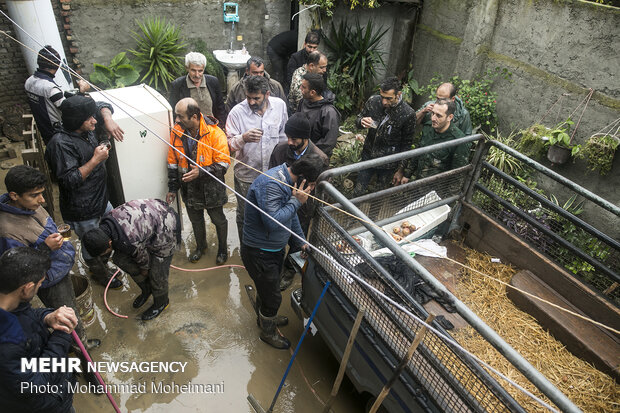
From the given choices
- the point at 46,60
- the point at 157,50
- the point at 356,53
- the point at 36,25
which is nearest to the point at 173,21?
the point at 157,50

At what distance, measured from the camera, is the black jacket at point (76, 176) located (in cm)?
369

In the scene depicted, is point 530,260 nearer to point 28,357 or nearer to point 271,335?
point 271,335

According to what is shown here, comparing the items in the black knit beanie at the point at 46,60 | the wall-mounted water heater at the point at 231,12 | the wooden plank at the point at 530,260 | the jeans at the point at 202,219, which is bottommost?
the jeans at the point at 202,219

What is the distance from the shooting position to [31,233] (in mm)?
3004

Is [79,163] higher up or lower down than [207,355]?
higher up

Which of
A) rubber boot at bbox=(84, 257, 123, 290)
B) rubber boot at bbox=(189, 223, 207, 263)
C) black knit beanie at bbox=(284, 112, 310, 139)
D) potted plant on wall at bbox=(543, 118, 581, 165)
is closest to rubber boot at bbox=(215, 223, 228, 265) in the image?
rubber boot at bbox=(189, 223, 207, 263)

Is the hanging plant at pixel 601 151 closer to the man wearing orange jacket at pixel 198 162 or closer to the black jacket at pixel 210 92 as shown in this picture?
the man wearing orange jacket at pixel 198 162

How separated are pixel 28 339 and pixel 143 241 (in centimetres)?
141

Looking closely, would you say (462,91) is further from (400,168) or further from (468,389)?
(468,389)

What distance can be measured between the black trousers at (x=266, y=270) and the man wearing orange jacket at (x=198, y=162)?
1.13 meters

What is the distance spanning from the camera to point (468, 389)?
2338 millimetres

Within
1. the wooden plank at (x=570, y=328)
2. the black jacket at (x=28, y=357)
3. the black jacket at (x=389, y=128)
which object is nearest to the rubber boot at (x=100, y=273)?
the black jacket at (x=28, y=357)

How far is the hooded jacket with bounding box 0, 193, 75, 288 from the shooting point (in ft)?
9.47

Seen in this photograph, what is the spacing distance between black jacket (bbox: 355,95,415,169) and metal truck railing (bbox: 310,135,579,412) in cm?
97
